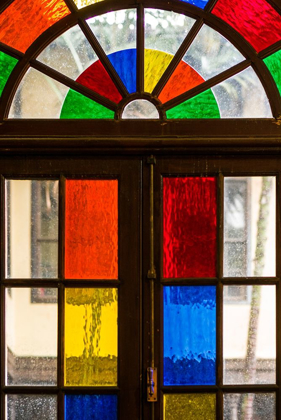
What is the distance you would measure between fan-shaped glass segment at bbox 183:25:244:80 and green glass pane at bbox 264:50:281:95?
135 mm

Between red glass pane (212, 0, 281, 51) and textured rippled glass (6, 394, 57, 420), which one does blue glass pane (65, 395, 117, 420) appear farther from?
red glass pane (212, 0, 281, 51)

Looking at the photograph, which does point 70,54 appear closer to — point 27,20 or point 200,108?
point 27,20

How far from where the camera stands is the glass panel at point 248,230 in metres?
2.86

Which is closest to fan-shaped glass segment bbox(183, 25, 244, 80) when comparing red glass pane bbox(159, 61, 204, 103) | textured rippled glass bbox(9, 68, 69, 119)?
red glass pane bbox(159, 61, 204, 103)

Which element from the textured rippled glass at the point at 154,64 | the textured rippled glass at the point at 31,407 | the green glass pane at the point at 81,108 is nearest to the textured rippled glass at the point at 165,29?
the textured rippled glass at the point at 154,64

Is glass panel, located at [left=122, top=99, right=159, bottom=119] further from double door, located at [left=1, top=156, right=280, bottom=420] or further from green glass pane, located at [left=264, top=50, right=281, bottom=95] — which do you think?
green glass pane, located at [left=264, top=50, right=281, bottom=95]

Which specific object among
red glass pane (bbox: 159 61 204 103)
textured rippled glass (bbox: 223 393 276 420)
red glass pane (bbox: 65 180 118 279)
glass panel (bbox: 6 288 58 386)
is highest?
red glass pane (bbox: 159 61 204 103)

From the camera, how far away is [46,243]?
2.86 meters

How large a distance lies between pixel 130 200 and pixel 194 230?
352 millimetres

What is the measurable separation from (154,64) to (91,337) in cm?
139

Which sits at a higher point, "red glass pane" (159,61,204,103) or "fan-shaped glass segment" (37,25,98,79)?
"fan-shaped glass segment" (37,25,98,79)

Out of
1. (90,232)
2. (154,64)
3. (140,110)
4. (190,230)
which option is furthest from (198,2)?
(90,232)

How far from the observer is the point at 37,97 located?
2852 mm

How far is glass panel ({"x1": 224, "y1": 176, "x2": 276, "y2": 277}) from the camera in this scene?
9.38 feet
